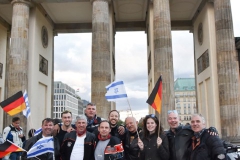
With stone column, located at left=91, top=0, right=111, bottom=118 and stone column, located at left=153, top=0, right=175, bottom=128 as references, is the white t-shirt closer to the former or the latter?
stone column, located at left=91, top=0, right=111, bottom=118

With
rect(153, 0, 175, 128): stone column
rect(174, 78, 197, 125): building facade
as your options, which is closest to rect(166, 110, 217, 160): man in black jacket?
rect(153, 0, 175, 128): stone column

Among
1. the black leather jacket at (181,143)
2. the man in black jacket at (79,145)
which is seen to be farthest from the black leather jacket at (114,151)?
the black leather jacket at (181,143)

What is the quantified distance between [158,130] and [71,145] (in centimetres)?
203

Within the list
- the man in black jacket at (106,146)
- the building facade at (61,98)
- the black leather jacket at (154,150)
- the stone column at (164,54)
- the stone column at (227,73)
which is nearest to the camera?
the black leather jacket at (154,150)

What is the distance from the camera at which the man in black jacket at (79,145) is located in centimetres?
637


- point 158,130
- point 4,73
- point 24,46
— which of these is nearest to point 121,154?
point 158,130

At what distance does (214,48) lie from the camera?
23781mm

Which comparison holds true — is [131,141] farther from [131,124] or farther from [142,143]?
[142,143]

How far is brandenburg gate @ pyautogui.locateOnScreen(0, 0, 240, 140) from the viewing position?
2108 cm

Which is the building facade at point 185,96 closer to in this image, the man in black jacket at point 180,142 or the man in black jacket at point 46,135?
the man in black jacket at point 180,142

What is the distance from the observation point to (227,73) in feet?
70.6

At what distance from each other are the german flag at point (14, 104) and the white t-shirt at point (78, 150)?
3.87 m

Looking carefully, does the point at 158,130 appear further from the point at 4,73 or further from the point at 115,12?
the point at 4,73

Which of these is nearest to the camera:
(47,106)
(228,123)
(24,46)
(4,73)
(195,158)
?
(195,158)
